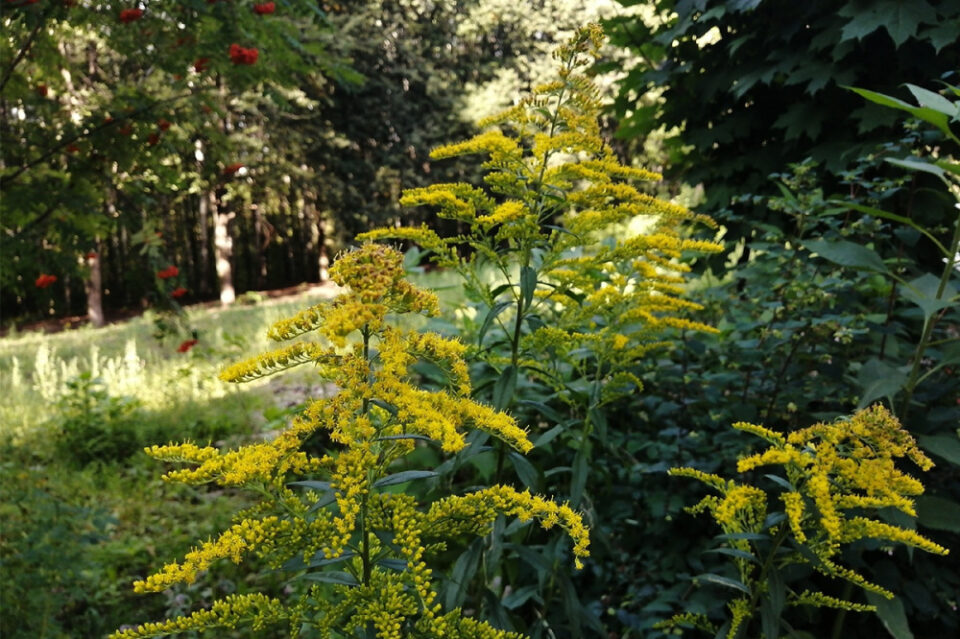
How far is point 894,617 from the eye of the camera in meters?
1.73

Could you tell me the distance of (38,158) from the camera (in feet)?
9.96

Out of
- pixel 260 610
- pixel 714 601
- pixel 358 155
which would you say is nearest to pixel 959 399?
pixel 714 601

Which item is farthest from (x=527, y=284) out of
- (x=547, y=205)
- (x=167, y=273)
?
(x=167, y=273)

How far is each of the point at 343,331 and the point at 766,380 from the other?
2.28m

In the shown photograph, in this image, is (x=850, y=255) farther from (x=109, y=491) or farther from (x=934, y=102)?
(x=109, y=491)

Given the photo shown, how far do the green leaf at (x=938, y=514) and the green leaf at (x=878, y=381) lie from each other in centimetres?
36

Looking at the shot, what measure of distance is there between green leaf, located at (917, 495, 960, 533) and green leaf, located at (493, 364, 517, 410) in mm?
1305

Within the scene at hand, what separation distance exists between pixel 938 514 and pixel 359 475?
71.0 inches

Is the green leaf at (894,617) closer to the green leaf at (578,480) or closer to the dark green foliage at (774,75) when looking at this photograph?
the green leaf at (578,480)

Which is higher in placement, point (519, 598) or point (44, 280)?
point (44, 280)

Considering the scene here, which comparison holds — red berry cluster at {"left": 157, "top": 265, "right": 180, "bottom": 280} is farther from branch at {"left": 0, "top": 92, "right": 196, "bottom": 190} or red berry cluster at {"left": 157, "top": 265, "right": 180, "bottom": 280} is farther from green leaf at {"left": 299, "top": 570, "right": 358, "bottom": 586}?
green leaf at {"left": 299, "top": 570, "right": 358, "bottom": 586}

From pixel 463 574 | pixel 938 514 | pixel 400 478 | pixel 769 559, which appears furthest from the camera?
pixel 938 514

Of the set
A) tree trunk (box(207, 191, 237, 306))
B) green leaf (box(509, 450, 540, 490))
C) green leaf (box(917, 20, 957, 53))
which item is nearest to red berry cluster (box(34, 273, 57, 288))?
green leaf (box(509, 450, 540, 490))

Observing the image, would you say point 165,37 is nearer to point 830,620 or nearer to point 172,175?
point 172,175
